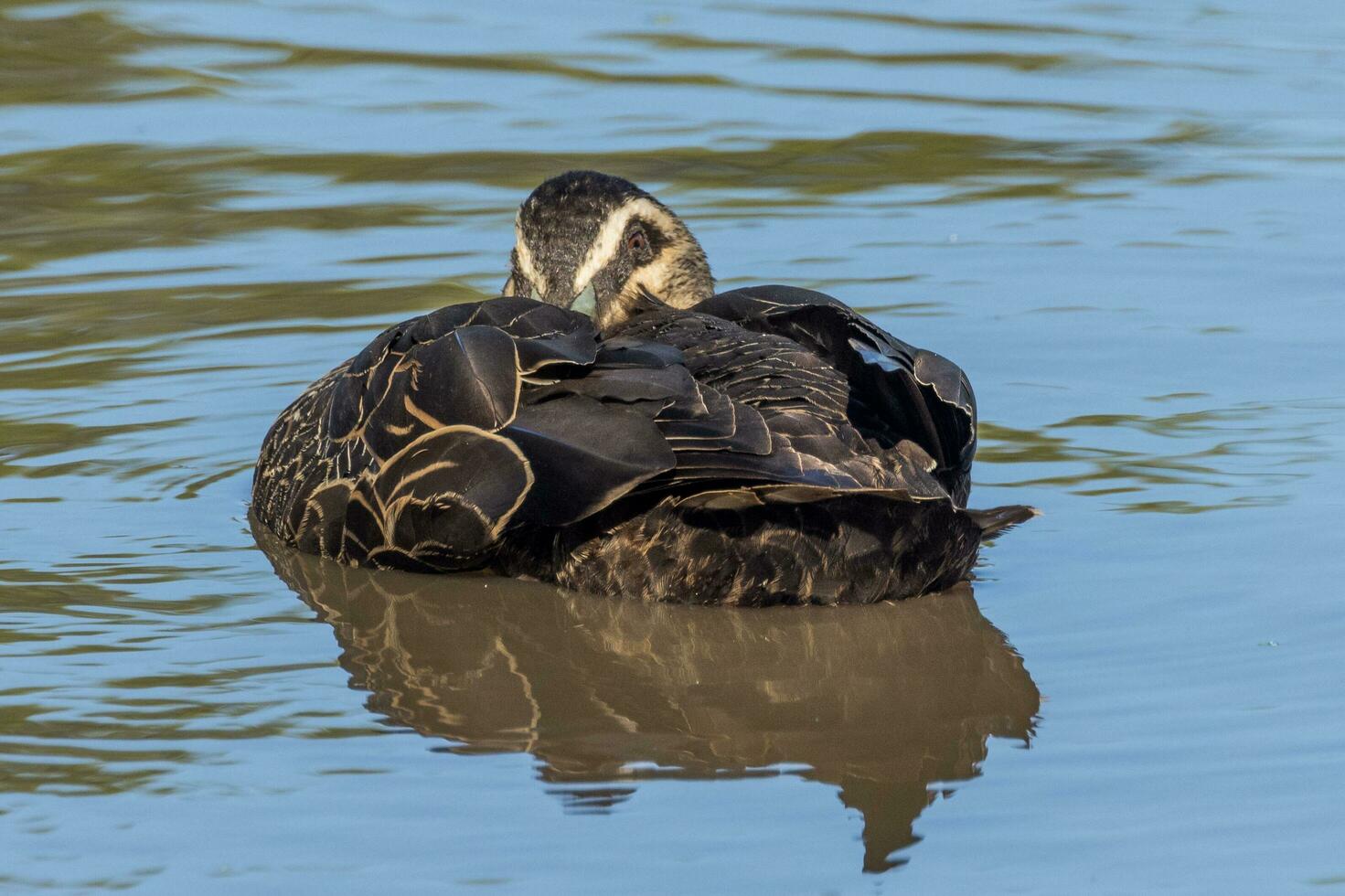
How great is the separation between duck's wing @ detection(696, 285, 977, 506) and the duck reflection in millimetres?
501

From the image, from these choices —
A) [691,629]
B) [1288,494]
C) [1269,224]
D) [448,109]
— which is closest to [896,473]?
[691,629]

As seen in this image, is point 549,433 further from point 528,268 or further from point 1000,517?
point 528,268

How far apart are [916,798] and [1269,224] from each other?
675 centimetres

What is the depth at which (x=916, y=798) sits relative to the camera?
5.13m

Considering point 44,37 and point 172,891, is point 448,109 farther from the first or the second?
point 172,891

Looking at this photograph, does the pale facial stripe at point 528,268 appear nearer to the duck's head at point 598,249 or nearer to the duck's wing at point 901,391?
the duck's head at point 598,249

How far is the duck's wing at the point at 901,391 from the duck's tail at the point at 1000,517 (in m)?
0.10

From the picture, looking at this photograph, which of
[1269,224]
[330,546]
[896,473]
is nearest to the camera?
[896,473]

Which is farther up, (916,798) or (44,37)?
(44,37)

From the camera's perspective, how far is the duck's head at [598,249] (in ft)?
26.0

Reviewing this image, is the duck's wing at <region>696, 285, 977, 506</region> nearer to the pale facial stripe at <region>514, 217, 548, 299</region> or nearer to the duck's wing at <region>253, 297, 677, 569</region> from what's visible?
the duck's wing at <region>253, 297, 677, 569</region>

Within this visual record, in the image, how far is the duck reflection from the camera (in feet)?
17.5

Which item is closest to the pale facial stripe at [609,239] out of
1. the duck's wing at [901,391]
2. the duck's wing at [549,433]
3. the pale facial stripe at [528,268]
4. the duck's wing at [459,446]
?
the pale facial stripe at [528,268]

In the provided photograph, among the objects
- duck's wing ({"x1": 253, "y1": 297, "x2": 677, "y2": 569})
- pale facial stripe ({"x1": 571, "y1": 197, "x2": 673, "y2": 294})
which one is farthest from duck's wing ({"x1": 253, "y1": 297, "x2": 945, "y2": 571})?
pale facial stripe ({"x1": 571, "y1": 197, "x2": 673, "y2": 294})
